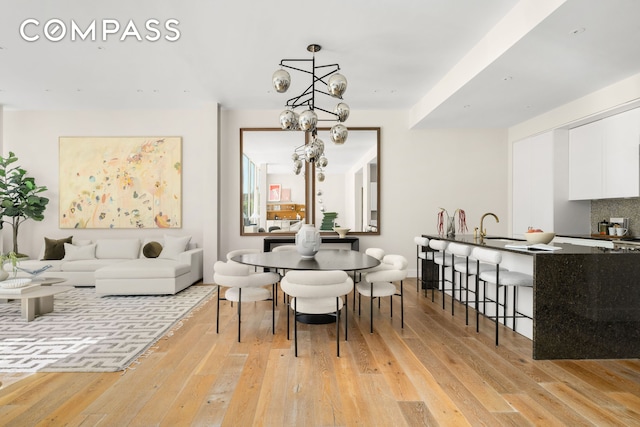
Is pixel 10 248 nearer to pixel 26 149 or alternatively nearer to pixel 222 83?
pixel 26 149

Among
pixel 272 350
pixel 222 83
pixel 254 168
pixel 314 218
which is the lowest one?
pixel 272 350

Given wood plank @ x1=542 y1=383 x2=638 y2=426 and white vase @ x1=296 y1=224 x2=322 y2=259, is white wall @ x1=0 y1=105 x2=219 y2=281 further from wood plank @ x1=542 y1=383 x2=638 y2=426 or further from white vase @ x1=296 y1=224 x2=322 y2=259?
wood plank @ x1=542 y1=383 x2=638 y2=426


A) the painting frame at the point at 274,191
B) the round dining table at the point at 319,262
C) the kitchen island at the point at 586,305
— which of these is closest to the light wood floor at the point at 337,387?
the kitchen island at the point at 586,305

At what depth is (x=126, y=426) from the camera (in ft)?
6.45

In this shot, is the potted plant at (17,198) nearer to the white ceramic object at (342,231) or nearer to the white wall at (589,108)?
the white ceramic object at (342,231)

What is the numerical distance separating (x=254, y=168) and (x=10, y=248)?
449 centimetres

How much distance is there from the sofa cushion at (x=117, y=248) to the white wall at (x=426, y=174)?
248 centimetres

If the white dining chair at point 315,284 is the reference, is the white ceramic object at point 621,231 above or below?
above

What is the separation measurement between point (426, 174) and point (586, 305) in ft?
13.3

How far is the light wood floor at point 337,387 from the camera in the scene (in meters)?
2.05

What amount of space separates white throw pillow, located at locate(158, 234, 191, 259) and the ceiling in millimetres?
2327


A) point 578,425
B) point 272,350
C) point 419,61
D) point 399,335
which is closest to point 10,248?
point 272,350

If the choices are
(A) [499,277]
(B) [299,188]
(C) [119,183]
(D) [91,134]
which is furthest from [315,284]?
(D) [91,134]

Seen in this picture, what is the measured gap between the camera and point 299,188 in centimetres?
652
